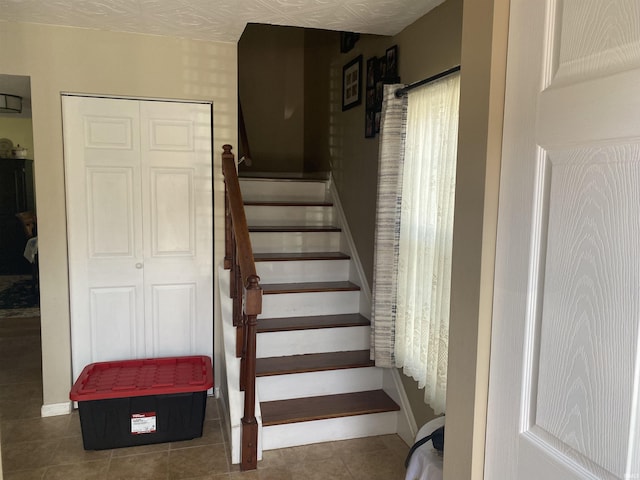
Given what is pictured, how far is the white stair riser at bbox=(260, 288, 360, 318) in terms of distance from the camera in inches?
124

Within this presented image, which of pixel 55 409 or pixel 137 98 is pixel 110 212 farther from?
pixel 55 409

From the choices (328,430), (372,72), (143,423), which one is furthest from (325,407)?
(372,72)

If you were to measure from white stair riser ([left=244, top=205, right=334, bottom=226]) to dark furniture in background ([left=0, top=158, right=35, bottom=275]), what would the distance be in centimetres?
513

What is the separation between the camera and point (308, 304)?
10.6 ft

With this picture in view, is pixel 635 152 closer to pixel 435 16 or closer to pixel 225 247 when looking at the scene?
pixel 435 16

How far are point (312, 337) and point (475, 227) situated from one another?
6.74 ft

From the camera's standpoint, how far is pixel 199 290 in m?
3.23

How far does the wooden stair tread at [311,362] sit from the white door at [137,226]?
0.66 metres

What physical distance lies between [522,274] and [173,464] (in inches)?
86.4

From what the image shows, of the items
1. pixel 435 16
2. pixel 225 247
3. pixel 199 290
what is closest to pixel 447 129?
pixel 435 16

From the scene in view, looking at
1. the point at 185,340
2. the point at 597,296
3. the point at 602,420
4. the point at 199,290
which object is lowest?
the point at 185,340

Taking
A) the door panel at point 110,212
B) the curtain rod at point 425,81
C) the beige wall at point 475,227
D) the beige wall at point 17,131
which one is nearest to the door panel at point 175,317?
the door panel at point 110,212

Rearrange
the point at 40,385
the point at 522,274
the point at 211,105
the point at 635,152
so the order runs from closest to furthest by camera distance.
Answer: the point at 635,152 → the point at 522,274 → the point at 211,105 → the point at 40,385

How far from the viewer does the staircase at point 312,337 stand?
271 centimetres
